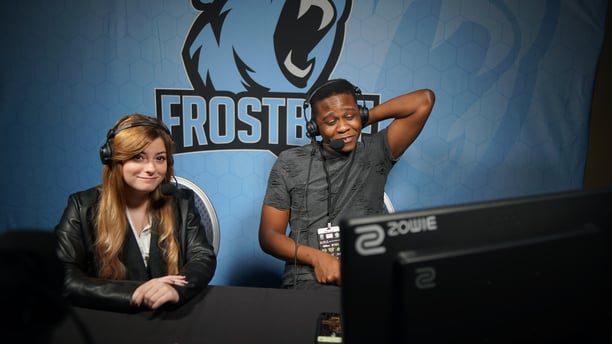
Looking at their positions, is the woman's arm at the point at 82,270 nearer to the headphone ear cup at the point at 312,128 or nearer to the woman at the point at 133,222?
the woman at the point at 133,222

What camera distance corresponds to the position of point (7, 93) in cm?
208

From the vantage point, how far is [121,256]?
127 centimetres

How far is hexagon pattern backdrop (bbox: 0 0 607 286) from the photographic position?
202cm

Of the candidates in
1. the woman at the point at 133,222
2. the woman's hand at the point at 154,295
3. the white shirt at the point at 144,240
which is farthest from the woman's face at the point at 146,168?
the woman's hand at the point at 154,295

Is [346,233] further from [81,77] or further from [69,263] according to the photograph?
[81,77]

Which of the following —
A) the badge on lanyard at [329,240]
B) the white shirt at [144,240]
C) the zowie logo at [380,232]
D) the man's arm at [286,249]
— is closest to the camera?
the zowie logo at [380,232]

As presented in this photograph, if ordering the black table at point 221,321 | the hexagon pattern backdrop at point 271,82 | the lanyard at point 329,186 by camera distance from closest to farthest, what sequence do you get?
1. the black table at point 221,321
2. the lanyard at point 329,186
3. the hexagon pattern backdrop at point 271,82

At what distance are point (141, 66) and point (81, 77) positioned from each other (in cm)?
34

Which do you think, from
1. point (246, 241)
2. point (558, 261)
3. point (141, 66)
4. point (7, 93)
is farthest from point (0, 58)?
point (558, 261)

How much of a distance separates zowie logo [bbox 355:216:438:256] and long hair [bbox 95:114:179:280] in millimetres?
1048

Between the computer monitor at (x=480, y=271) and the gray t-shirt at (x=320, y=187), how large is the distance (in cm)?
114

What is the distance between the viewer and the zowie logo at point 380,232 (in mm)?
410

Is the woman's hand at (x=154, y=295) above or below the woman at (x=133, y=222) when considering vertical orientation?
below

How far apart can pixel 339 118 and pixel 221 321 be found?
0.99m
